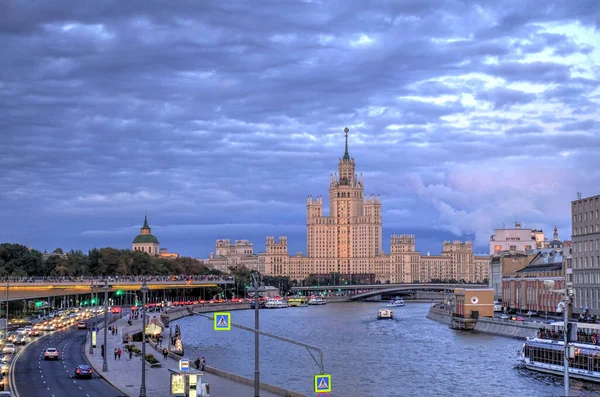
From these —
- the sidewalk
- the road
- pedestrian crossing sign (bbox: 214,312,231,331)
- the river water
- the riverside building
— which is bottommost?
the river water

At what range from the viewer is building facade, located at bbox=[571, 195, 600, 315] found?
112438 millimetres

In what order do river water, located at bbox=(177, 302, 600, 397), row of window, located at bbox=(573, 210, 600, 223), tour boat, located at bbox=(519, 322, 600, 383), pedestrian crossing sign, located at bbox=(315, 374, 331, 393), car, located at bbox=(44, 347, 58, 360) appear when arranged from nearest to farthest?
pedestrian crossing sign, located at bbox=(315, 374, 331, 393)
river water, located at bbox=(177, 302, 600, 397)
tour boat, located at bbox=(519, 322, 600, 383)
car, located at bbox=(44, 347, 58, 360)
row of window, located at bbox=(573, 210, 600, 223)

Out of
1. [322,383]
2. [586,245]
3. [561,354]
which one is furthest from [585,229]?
[322,383]

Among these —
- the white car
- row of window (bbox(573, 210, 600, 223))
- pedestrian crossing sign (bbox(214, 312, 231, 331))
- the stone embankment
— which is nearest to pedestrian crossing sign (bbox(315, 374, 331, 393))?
pedestrian crossing sign (bbox(214, 312, 231, 331))

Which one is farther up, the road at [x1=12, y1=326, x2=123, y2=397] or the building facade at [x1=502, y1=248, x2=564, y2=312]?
the building facade at [x1=502, y1=248, x2=564, y2=312]

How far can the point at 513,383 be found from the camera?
243 feet

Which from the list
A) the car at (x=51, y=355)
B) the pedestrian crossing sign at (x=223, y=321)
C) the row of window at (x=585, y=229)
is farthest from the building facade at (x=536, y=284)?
the pedestrian crossing sign at (x=223, y=321)

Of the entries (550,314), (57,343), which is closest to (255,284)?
(57,343)

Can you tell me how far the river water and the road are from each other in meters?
14.3

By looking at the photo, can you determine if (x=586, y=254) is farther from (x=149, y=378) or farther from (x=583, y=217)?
(x=149, y=378)

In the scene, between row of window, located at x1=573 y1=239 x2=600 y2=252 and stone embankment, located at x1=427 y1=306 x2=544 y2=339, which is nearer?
stone embankment, located at x1=427 y1=306 x2=544 y2=339

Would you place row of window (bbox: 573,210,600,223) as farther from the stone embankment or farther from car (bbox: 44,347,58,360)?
car (bbox: 44,347,58,360)

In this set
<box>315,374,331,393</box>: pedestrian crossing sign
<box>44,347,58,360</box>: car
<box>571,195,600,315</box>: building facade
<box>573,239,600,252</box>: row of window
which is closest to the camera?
<box>315,374,331,393</box>: pedestrian crossing sign

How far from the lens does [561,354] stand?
77688mm
